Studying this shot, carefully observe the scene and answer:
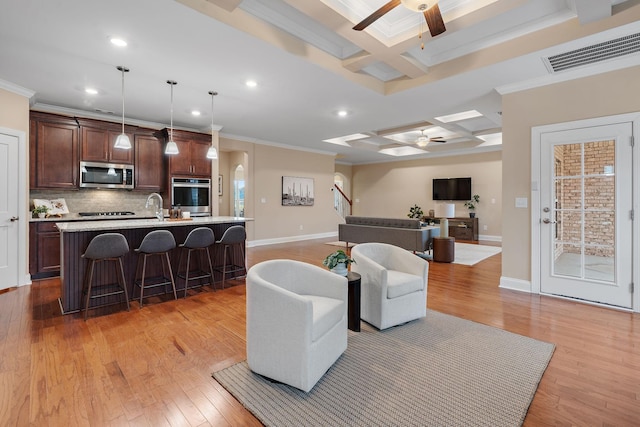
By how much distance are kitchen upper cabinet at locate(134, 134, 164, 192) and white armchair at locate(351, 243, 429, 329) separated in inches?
184

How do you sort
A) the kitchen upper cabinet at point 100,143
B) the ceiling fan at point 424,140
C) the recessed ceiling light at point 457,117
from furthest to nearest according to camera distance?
the ceiling fan at point 424,140
the recessed ceiling light at point 457,117
the kitchen upper cabinet at point 100,143

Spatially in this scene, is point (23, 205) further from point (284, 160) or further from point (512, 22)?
point (512, 22)

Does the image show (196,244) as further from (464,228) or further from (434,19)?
(464,228)

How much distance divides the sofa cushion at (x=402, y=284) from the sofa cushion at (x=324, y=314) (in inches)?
28.6

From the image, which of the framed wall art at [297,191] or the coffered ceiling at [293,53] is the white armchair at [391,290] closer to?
the coffered ceiling at [293,53]

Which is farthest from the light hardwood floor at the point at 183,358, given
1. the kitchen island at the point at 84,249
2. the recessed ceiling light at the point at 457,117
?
the recessed ceiling light at the point at 457,117

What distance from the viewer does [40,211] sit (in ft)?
15.6

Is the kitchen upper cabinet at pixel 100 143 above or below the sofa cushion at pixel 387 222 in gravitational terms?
above

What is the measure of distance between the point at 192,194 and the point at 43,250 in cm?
246

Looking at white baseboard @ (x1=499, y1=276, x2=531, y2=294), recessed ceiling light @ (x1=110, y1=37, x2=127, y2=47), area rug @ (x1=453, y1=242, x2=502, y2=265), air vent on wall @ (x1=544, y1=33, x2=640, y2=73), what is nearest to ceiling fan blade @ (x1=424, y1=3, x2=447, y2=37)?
air vent on wall @ (x1=544, y1=33, x2=640, y2=73)

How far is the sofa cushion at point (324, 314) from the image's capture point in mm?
1988

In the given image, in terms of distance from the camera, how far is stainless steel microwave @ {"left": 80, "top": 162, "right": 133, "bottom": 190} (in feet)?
16.9

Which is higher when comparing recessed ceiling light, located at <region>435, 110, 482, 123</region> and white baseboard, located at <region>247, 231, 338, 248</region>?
recessed ceiling light, located at <region>435, 110, 482, 123</region>

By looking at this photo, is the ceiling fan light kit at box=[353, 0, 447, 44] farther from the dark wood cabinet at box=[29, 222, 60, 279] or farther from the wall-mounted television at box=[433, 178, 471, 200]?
the wall-mounted television at box=[433, 178, 471, 200]
